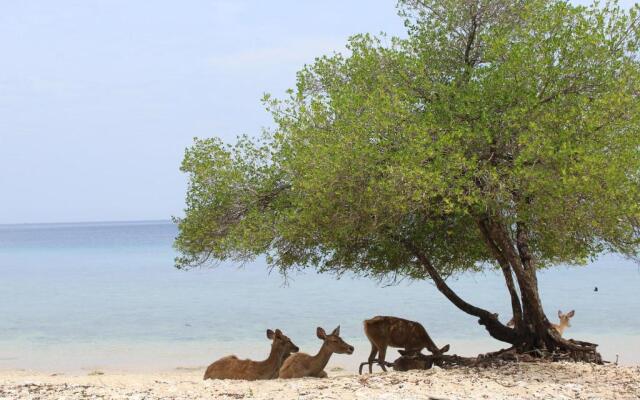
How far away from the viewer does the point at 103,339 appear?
1117 inches

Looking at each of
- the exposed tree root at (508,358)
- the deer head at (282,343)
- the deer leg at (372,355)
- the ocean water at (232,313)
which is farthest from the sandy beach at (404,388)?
the ocean water at (232,313)

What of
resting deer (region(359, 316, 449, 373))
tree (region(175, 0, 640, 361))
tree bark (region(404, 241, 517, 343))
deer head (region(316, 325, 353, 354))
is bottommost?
deer head (region(316, 325, 353, 354))

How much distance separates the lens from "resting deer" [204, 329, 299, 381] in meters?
13.6

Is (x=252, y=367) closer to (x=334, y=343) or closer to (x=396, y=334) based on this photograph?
(x=334, y=343)

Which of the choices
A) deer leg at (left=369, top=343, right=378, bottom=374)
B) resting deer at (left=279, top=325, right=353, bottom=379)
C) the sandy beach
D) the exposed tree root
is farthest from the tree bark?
resting deer at (left=279, top=325, right=353, bottom=379)

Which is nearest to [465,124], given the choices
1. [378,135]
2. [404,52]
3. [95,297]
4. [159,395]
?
[378,135]

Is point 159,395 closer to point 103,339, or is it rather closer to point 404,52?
point 404,52

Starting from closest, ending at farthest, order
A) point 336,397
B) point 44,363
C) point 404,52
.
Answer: point 336,397, point 404,52, point 44,363

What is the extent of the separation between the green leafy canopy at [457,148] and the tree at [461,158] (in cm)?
3

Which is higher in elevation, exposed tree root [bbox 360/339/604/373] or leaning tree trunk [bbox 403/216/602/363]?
leaning tree trunk [bbox 403/216/602/363]

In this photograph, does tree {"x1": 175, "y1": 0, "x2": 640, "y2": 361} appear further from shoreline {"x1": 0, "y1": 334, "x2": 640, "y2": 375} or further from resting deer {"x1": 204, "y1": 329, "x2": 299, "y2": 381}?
shoreline {"x1": 0, "y1": 334, "x2": 640, "y2": 375}

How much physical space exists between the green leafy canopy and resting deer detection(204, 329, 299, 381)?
169cm

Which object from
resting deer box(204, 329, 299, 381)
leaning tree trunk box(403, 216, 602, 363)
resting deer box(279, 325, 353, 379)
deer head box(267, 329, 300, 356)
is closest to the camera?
resting deer box(204, 329, 299, 381)

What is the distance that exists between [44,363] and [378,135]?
46.0 feet
